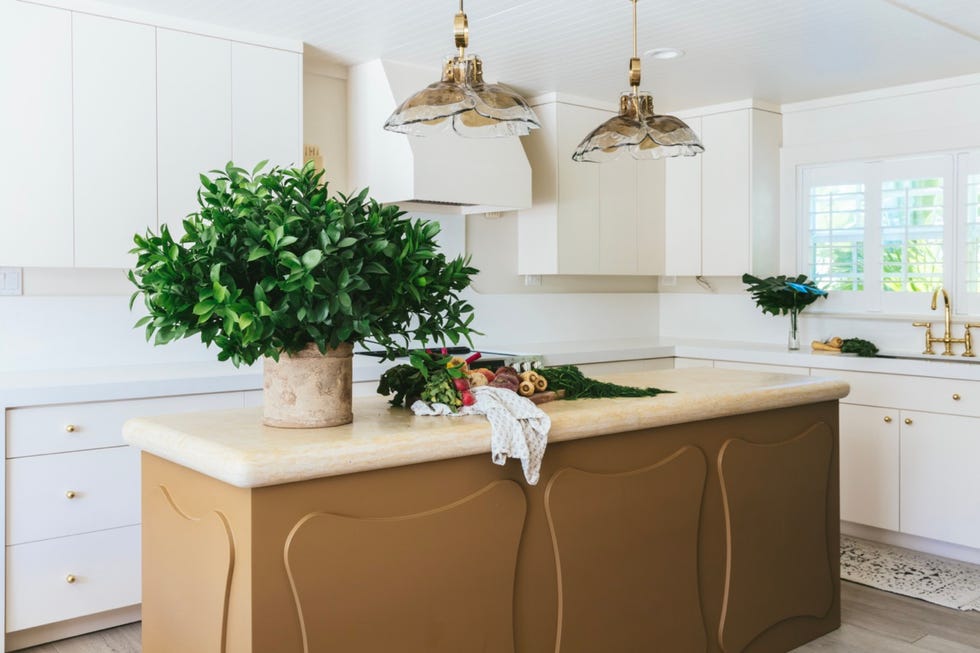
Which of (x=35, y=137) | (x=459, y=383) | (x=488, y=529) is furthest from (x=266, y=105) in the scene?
(x=488, y=529)

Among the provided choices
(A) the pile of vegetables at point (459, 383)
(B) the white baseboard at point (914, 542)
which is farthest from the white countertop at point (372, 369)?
(A) the pile of vegetables at point (459, 383)

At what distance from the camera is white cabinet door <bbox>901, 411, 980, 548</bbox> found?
415 cm

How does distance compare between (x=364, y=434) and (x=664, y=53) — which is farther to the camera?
(x=664, y=53)

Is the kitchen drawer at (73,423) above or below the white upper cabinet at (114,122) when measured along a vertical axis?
below

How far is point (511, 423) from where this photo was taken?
214 cm

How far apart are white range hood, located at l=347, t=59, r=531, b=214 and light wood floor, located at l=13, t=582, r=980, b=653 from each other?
7.29 feet

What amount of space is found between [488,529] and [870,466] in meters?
3.00

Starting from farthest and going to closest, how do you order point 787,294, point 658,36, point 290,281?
1. point 787,294
2. point 658,36
3. point 290,281

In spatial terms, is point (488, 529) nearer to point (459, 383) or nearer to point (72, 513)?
point (459, 383)

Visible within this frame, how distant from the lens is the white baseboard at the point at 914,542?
13.8 ft

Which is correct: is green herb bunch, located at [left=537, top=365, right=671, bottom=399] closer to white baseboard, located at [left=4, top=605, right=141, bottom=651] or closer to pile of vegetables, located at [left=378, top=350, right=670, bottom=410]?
pile of vegetables, located at [left=378, top=350, right=670, bottom=410]

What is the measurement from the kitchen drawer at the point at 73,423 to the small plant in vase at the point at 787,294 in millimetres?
3192

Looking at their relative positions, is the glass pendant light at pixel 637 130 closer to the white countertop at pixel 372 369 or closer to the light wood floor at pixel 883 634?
the white countertop at pixel 372 369

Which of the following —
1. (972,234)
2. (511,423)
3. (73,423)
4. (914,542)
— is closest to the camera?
(511,423)
